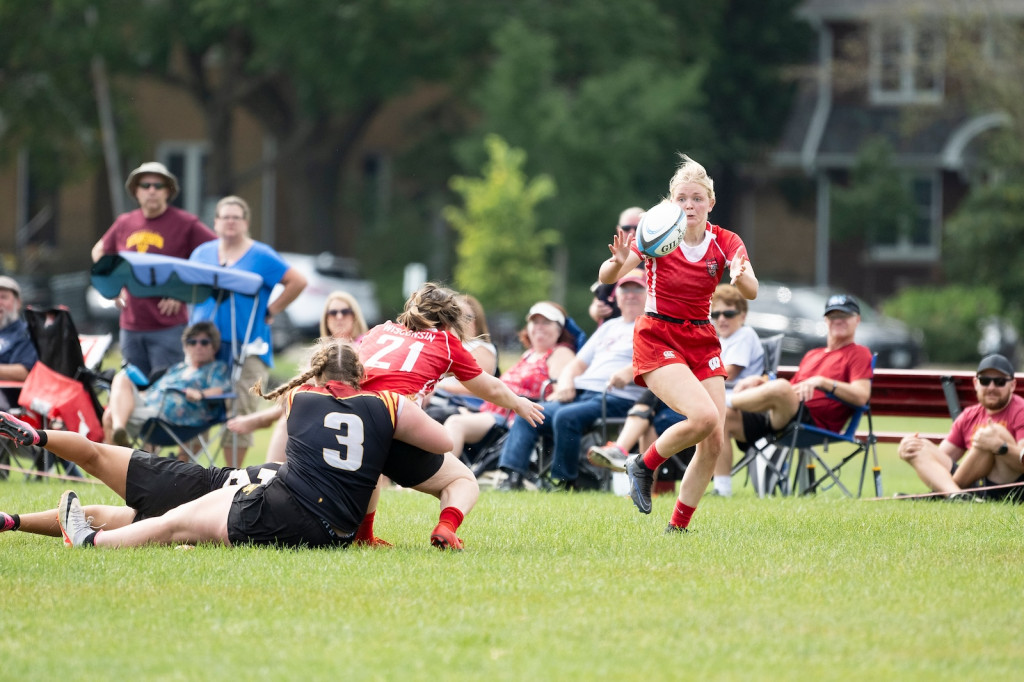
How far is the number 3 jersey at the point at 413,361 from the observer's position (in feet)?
23.6

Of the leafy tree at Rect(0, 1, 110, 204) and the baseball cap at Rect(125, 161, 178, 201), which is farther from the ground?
the leafy tree at Rect(0, 1, 110, 204)

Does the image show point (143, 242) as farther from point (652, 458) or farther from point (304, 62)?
point (304, 62)

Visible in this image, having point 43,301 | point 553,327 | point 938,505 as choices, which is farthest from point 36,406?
point 43,301

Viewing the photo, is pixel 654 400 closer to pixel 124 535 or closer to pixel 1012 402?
pixel 1012 402

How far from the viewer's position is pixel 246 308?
11.3 meters

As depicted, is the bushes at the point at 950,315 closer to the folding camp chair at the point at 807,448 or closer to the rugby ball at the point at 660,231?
the folding camp chair at the point at 807,448

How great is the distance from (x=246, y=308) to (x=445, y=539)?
16.1ft

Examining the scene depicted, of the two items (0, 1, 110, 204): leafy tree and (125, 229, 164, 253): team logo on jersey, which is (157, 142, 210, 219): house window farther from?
(125, 229, 164, 253): team logo on jersey

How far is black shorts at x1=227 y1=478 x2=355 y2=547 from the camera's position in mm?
6773

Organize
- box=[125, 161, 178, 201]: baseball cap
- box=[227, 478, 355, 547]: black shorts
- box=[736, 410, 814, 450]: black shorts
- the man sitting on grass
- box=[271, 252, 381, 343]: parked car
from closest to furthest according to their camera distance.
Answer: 1. box=[227, 478, 355, 547]: black shorts
2. the man sitting on grass
3. box=[736, 410, 814, 450]: black shorts
4. box=[125, 161, 178, 201]: baseball cap
5. box=[271, 252, 381, 343]: parked car

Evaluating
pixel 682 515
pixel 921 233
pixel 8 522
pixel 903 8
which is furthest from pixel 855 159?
pixel 8 522

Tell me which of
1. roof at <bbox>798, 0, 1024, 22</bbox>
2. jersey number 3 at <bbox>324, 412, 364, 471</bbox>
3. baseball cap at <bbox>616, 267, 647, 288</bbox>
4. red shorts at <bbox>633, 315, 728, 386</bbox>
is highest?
roof at <bbox>798, 0, 1024, 22</bbox>

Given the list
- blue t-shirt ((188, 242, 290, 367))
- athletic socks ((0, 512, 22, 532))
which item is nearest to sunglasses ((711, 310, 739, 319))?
blue t-shirt ((188, 242, 290, 367))

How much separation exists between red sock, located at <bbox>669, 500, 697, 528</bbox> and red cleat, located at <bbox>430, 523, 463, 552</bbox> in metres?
1.32
